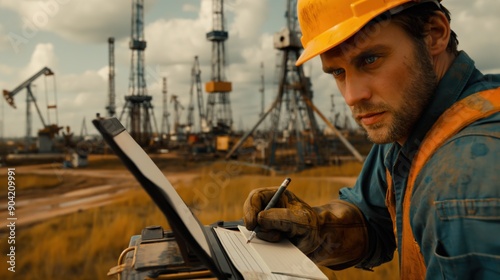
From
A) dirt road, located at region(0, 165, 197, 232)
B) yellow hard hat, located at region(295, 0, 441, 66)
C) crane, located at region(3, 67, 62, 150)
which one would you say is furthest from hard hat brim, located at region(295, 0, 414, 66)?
crane, located at region(3, 67, 62, 150)

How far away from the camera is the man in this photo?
1.06 m

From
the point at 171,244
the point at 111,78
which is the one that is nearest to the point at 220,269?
the point at 171,244

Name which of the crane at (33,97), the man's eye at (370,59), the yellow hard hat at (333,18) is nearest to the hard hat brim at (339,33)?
the yellow hard hat at (333,18)

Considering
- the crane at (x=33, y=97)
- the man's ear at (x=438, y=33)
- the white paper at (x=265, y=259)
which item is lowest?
the white paper at (x=265, y=259)

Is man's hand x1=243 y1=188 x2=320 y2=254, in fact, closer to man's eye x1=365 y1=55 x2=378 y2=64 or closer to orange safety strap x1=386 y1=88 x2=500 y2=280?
orange safety strap x1=386 y1=88 x2=500 y2=280

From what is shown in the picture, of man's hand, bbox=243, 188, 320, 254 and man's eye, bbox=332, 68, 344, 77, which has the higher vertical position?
man's eye, bbox=332, 68, 344, 77

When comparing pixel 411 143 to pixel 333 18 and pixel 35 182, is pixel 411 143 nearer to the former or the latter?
pixel 333 18

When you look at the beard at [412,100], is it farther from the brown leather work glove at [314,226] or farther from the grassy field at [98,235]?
the grassy field at [98,235]

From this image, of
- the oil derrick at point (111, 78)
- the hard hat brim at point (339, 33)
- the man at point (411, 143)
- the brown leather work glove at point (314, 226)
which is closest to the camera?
the man at point (411, 143)

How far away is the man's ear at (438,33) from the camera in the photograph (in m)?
1.60

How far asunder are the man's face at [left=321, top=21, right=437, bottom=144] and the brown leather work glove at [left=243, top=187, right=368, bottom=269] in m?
0.54

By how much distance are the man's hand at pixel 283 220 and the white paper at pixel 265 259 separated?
5cm

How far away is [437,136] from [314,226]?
75 cm

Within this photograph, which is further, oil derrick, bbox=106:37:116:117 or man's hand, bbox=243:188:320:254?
oil derrick, bbox=106:37:116:117
